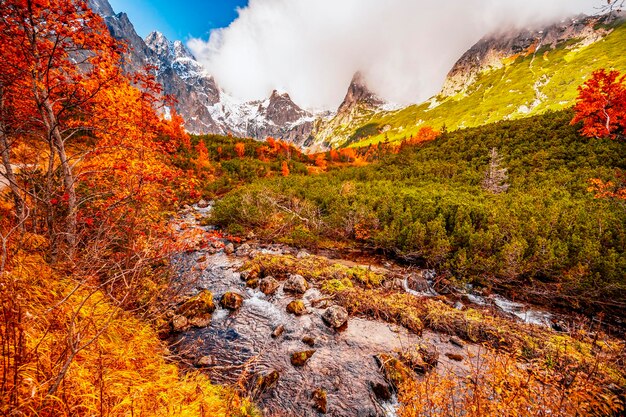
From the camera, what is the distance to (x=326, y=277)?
1130 cm

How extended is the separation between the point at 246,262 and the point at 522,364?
1088cm

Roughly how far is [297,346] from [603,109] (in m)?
33.2

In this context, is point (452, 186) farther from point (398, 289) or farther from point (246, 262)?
point (246, 262)

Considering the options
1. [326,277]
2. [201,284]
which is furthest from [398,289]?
[201,284]

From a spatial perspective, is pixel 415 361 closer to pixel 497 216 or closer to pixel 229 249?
pixel 497 216

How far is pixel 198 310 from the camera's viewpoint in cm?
827

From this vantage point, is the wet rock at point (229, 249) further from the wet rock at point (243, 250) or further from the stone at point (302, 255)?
the stone at point (302, 255)

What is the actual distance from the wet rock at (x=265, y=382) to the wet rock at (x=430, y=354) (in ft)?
13.7

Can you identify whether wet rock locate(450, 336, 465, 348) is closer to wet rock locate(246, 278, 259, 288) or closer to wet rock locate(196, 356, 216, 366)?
wet rock locate(196, 356, 216, 366)

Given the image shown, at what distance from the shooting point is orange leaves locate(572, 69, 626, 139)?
21719mm

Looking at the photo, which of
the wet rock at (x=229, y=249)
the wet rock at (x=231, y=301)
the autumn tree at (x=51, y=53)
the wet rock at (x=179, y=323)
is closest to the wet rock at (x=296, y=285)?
the wet rock at (x=231, y=301)

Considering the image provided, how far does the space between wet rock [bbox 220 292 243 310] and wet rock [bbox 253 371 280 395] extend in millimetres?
3294

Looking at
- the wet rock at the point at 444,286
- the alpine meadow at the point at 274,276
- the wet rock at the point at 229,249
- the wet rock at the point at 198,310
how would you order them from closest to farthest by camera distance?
1. the alpine meadow at the point at 274,276
2. the wet rock at the point at 198,310
3. the wet rock at the point at 444,286
4. the wet rock at the point at 229,249

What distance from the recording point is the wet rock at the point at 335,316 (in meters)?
8.33
